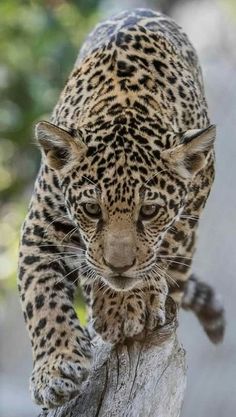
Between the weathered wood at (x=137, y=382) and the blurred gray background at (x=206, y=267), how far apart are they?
555 cm

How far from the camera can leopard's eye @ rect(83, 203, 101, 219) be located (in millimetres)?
6426

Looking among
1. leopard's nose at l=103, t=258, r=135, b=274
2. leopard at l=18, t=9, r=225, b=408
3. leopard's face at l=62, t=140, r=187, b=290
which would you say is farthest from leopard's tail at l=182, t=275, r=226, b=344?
leopard's nose at l=103, t=258, r=135, b=274

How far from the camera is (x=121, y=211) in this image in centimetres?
631

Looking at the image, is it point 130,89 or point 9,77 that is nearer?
point 130,89

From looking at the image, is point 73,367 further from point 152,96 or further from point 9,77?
point 9,77

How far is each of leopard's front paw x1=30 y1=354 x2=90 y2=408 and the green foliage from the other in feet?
18.4

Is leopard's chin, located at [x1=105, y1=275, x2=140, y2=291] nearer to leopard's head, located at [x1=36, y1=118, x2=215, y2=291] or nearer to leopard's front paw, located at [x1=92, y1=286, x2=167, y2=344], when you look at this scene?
leopard's head, located at [x1=36, y1=118, x2=215, y2=291]

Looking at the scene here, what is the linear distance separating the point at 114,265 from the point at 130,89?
1.16 meters

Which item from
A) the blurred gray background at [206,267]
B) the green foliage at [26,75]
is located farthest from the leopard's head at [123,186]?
the green foliage at [26,75]

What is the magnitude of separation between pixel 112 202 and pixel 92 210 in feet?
0.52

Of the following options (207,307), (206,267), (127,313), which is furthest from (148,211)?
(206,267)

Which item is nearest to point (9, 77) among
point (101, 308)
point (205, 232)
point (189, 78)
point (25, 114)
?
point (25, 114)

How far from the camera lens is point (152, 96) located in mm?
7020

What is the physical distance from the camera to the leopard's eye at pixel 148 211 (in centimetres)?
643
